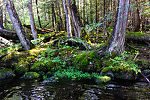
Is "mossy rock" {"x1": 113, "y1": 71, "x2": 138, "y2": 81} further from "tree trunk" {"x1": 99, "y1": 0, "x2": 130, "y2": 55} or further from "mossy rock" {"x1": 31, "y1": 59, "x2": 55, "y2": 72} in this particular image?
"mossy rock" {"x1": 31, "y1": 59, "x2": 55, "y2": 72}

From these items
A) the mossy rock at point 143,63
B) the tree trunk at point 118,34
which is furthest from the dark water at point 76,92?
the tree trunk at point 118,34

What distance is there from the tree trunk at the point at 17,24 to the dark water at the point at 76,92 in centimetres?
423

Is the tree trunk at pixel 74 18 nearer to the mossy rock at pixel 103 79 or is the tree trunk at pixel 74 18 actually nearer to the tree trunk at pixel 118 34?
the tree trunk at pixel 118 34

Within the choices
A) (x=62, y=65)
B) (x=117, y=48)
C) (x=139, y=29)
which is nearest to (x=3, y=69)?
(x=62, y=65)

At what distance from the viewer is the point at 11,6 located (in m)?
7.62

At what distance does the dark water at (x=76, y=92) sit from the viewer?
394cm

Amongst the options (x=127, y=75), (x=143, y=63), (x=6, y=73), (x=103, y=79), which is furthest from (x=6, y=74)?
(x=143, y=63)

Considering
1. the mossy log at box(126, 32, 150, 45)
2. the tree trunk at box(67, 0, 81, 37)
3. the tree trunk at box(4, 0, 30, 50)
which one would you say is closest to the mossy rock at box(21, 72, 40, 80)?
the tree trunk at box(4, 0, 30, 50)

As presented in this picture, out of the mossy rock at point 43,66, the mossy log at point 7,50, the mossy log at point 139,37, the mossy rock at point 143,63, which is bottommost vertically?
the mossy rock at point 43,66

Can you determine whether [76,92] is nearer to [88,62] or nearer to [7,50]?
[88,62]

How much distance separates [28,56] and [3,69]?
5.84ft

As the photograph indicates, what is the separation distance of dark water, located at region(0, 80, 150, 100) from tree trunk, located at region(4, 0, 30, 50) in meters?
4.23

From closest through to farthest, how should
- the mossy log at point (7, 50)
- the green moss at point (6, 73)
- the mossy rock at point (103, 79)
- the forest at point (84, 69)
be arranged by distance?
1. the forest at point (84, 69)
2. the mossy rock at point (103, 79)
3. the green moss at point (6, 73)
4. the mossy log at point (7, 50)

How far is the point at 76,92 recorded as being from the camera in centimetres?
443
